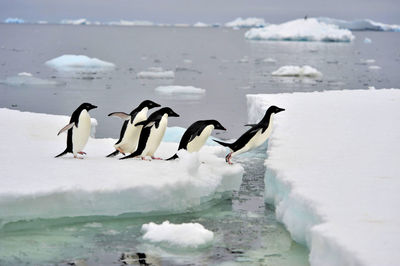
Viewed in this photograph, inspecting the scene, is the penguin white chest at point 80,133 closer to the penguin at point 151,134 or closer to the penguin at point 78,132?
the penguin at point 78,132

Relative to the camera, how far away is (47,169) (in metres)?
6.16

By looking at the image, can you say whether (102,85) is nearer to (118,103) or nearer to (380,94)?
(118,103)

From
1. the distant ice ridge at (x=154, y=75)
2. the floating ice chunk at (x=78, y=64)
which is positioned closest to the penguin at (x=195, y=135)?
the distant ice ridge at (x=154, y=75)

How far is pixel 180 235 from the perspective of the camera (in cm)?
516

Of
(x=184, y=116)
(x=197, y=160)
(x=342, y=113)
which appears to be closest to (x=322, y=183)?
(x=197, y=160)

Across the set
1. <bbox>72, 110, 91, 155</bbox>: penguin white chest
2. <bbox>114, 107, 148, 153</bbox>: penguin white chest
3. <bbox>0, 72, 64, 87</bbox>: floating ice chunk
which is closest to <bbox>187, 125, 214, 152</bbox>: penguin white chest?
<bbox>114, 107, 148, 153</bbox>: penguin white chest

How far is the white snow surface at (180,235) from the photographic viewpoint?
5.12 m

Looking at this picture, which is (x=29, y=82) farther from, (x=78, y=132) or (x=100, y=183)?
(x=100, y=183)

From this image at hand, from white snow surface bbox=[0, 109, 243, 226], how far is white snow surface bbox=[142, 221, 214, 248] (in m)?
0.54

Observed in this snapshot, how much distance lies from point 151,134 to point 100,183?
1190 millimetres

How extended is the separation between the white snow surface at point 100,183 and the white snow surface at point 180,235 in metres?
0.54

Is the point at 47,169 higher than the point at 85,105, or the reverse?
the point at 85,105

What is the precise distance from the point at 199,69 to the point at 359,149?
2612 cm

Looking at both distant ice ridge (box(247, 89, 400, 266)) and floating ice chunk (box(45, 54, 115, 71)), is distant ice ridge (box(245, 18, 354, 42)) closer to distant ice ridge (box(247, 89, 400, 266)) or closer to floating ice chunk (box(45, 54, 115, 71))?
floating ice chunk (box(45, 54, 115, 71))
